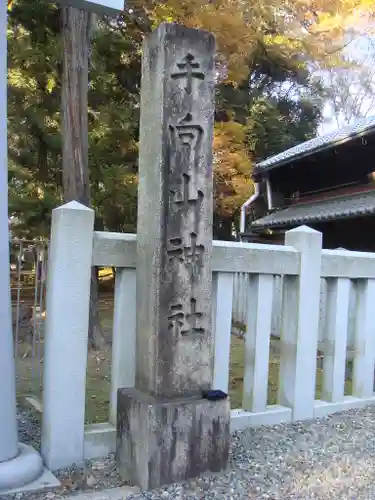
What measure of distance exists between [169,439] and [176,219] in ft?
4.25

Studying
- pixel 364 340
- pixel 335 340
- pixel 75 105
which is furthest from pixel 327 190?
pixel 335 340

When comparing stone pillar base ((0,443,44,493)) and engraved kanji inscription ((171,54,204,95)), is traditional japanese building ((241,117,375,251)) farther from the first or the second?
stone pillar base ((0,443,44,493))

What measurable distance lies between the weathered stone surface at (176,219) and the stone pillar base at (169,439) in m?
0.12

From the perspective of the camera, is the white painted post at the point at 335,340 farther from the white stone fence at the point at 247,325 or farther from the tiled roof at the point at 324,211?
the tiled roof at the point at 324,211

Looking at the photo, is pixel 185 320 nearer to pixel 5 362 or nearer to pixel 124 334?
pixel 124 334

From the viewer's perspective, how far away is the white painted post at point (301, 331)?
436 centimetres

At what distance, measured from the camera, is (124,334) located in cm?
362

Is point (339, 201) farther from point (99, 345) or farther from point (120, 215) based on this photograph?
point (99, 345)

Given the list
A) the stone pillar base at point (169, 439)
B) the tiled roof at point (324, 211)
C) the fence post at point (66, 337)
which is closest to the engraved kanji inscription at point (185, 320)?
the stone pillar base at point (169, 439)

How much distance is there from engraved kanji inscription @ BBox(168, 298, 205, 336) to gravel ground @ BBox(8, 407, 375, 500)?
0.88 meters

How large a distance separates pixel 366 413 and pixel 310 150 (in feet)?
29.8

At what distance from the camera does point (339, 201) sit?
1248 centimetres

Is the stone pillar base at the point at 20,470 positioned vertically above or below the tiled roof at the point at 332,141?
below

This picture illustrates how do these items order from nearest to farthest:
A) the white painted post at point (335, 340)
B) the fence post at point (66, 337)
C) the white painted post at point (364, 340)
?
1. the fence post at point (66, 337)
2. the white painted post at point (335, 340)
3. the white painted post at point (364, 340)
